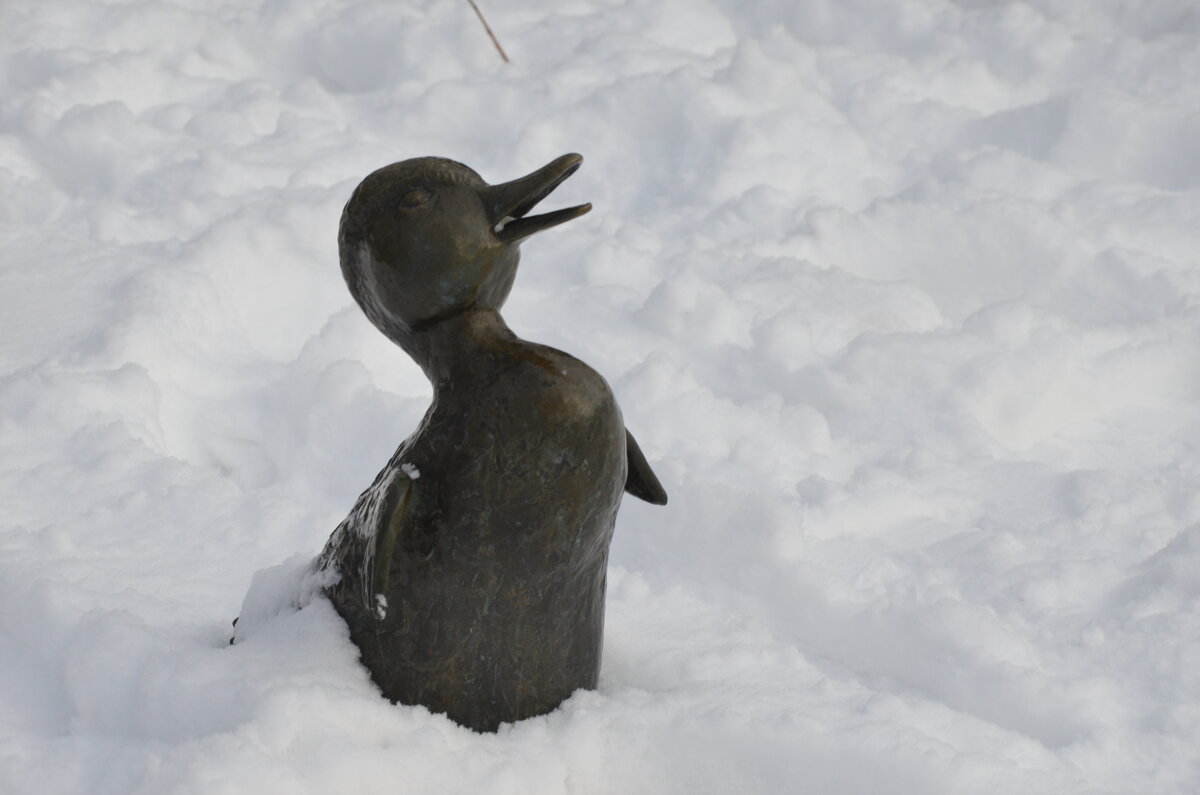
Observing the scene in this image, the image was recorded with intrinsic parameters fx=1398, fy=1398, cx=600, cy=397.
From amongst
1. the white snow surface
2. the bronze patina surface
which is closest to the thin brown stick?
the white snow surface

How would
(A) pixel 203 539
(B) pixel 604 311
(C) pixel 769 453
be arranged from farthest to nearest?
(B) pixel 604 311
(C) pixel 769 453
(A) pixel 203 539

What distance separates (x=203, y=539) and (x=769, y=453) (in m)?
1.11

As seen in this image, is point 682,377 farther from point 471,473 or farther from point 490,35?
point 490,35

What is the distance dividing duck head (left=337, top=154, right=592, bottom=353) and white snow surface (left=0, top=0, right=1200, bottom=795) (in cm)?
45

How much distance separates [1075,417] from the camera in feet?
9.96

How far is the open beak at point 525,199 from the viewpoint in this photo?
5.78 ft

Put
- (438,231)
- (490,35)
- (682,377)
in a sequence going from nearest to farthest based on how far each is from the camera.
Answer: (438,231), (682,377), (490,35)

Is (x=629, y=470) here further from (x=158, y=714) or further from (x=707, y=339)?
(x=707, y=339)

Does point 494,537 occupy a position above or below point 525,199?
below

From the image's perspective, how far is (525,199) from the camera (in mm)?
1777

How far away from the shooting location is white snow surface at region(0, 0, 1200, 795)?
6.15 feet

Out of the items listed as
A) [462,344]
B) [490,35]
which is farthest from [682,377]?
[490,35]

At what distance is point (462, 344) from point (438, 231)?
0.15 metres

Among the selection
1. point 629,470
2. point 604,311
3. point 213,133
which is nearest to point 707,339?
point 604,311
